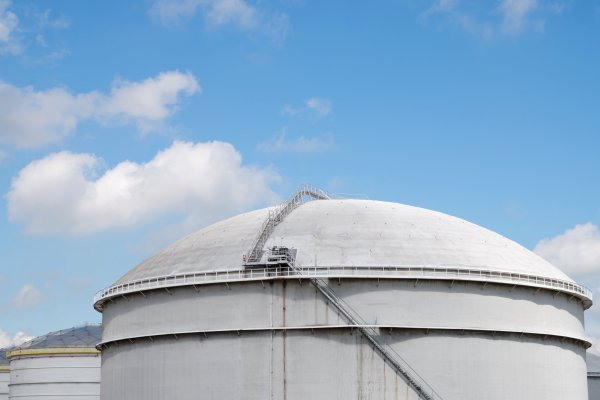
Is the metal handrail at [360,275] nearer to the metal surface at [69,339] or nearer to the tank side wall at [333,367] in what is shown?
the tank side wall at [333,367]

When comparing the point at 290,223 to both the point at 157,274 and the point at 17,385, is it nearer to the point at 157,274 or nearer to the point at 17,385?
the point at 157,274

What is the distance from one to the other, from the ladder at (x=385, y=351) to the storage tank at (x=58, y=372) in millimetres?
34388

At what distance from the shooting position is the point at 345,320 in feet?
125

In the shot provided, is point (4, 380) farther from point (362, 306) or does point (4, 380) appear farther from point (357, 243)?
point (362, 306)

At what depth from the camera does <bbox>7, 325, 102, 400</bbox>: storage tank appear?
6769 centimetres

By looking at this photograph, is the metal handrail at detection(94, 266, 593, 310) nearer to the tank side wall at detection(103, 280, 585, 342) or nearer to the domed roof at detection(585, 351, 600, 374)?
the tank side wall at detection(103, 280, 585, 342)

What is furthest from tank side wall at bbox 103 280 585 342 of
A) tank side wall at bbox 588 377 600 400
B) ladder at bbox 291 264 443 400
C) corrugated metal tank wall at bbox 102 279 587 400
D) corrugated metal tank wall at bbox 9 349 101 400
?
tank side wall at bbox 588 377 600 400

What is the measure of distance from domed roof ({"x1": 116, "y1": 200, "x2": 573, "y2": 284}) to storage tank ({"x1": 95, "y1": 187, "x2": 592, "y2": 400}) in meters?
0.10

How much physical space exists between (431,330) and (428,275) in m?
2.26

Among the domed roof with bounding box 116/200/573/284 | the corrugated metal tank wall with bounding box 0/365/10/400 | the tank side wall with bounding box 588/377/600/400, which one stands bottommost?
the tank side wall with bounding box 588/377/600/400

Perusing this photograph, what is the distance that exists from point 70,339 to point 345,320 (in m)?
38.1

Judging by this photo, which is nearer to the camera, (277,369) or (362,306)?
(277,369)

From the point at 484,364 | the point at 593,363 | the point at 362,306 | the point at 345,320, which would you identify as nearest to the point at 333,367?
the point at 345,320

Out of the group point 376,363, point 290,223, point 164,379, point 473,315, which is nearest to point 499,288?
point 473,315
